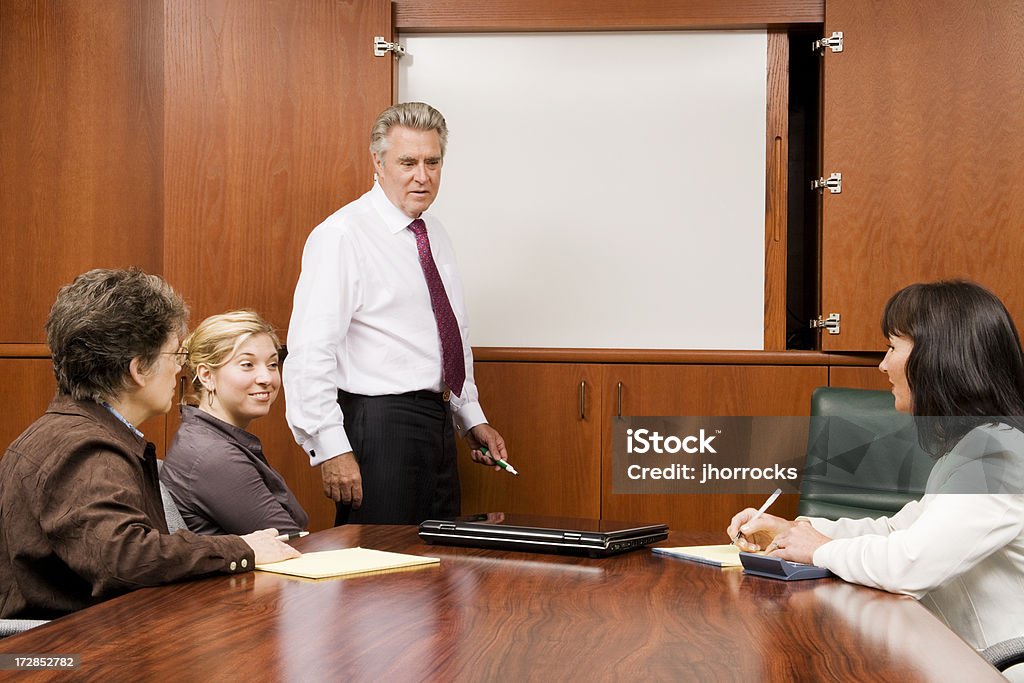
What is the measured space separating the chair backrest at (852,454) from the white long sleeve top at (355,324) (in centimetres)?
109

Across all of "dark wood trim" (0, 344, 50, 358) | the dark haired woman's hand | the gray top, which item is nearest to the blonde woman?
the gray top

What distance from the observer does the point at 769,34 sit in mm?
3756

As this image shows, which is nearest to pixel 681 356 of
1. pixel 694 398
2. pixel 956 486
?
pixel 694 398

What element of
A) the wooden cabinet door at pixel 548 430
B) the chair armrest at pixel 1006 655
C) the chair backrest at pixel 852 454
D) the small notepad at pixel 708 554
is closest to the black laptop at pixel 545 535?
the small notepad at pixel 708 554

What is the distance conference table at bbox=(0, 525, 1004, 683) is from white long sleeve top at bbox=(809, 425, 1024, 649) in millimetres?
50

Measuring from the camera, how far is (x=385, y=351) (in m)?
3.04

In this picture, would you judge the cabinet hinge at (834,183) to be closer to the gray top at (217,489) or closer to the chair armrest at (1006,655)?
the gray top at (217,489)

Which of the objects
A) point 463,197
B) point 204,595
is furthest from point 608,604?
point 463,197

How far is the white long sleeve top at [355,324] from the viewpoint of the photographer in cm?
291

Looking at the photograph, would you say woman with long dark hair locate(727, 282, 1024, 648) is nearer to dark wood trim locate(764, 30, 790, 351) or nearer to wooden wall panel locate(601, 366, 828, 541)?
wooden wall panel locate(601, 366, 828, 541)

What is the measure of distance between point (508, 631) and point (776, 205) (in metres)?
2.78

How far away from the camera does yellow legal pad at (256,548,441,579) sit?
5.27ft

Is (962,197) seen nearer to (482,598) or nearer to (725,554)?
(725,554)

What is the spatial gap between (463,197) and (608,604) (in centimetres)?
258
